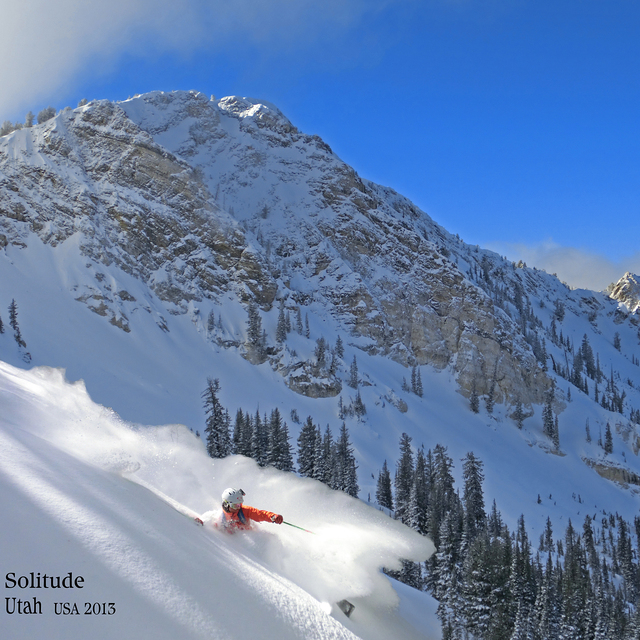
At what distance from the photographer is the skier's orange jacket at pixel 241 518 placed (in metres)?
11.0

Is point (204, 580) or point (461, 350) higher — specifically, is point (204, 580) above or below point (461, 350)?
below

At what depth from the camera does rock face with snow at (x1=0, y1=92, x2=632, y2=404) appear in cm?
9581

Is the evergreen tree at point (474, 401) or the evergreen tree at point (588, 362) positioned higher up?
the evergreen tree at point (588, 362)

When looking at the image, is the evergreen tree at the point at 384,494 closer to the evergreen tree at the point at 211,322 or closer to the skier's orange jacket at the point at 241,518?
the skier's orange jacket at the point at 241,518

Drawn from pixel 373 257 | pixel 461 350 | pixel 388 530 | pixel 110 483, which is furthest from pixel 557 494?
pixel 110 483

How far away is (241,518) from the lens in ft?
37.1

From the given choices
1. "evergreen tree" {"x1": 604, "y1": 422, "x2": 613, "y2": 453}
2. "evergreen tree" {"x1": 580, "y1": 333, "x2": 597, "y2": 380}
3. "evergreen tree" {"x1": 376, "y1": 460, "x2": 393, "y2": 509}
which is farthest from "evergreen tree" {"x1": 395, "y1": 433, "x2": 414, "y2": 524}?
"evergreen tree" {"x1": 580, "y1": 333, "x2": 597, "y2": 380}

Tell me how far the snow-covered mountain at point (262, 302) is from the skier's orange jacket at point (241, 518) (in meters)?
52.8

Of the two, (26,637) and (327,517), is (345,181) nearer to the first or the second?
(327,517)

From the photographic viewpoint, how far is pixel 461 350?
122 meters

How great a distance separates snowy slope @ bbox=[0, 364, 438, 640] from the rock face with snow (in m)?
72.6

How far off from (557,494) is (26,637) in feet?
325

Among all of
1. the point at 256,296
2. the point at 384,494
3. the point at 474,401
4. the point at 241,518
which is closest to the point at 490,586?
the point at 241,518

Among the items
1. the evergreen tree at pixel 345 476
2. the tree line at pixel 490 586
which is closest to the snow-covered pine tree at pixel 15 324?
the evergreen tree at pixel 345 476
